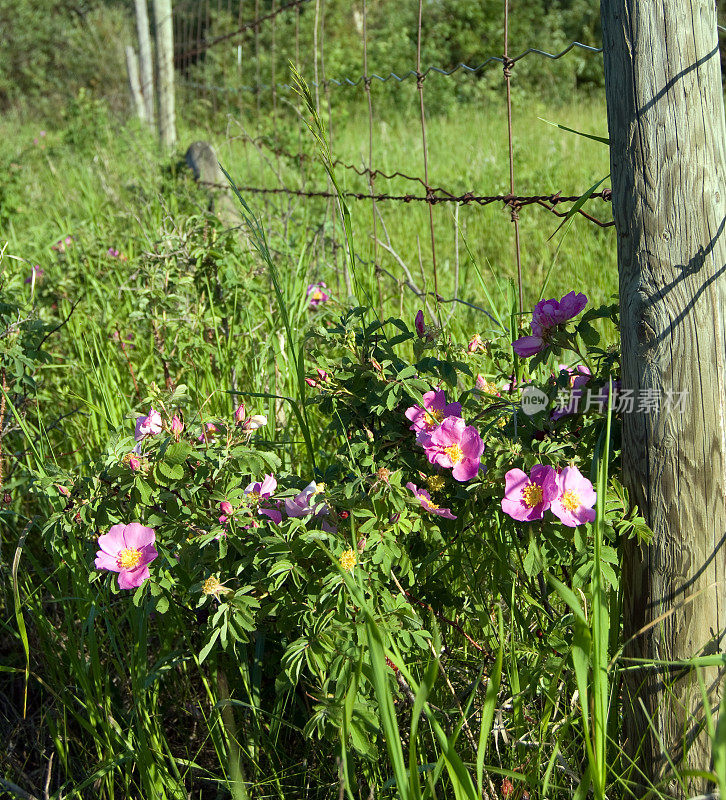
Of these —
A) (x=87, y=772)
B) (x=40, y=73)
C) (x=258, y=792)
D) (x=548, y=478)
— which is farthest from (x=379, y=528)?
(x=40, y=73)

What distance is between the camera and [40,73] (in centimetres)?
1639

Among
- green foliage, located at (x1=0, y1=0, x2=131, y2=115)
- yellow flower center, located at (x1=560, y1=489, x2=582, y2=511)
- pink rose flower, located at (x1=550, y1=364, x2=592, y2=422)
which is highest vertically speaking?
green foliage, located at (x1=0, y1=0, x2=131, y2=115)

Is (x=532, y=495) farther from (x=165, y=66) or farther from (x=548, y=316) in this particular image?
(x=165, y=66)

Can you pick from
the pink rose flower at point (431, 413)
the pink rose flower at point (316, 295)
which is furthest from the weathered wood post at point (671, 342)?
the pink rose flower at point (316, 295)

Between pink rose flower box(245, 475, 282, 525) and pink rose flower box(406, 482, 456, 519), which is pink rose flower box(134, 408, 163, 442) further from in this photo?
pink rose flower box(406, 482, 456, 519)

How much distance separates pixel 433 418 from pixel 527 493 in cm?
→ 21

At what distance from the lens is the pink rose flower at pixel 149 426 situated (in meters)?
1.31

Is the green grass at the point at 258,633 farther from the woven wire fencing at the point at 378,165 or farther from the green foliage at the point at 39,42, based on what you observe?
the green foliage at the point at 39,42

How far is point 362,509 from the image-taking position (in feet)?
3.52

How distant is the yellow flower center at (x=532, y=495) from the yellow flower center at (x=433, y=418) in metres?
0.19

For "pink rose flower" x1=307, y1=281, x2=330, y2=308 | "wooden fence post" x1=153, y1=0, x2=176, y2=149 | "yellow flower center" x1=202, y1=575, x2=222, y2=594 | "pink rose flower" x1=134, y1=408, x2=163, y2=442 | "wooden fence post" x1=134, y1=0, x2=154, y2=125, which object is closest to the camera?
"yellow flower center" x1=202, y1=575, x2=222, y2=594

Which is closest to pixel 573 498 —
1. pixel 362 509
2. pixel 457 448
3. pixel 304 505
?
pixel 457 448

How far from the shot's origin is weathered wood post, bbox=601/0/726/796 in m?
0.95

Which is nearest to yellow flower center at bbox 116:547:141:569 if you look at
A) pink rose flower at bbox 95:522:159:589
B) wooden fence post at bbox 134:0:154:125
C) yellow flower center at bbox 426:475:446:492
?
pink rose flower at bbox 95:522:159:589
